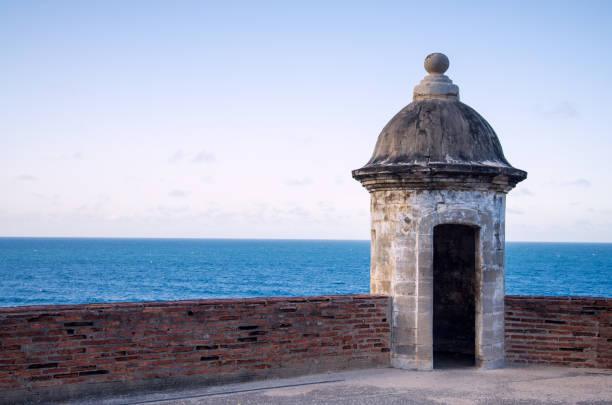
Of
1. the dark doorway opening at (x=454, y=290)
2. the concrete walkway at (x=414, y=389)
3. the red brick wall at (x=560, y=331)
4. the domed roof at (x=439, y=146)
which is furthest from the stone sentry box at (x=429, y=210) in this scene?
the dark doorway opening at (x=454, y=290)

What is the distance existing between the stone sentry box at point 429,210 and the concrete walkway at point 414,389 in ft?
1.55

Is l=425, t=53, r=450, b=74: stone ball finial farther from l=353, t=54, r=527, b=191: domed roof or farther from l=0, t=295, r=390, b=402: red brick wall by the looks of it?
l=0, t=295, r=390, b=402: red brick wall

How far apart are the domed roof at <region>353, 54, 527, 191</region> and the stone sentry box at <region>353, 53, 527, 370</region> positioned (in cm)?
1

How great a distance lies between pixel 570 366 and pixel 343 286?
49.1 meters

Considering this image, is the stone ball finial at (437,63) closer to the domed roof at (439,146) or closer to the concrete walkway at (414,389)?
the domed roof at (439,146)

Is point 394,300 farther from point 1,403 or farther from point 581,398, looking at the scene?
point 1,403

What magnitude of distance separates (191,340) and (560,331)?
488 cm

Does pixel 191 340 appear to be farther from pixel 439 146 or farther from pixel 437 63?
pixel 437 63

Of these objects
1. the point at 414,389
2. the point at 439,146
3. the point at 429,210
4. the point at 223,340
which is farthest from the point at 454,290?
the point at 223,340

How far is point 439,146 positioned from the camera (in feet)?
25.5

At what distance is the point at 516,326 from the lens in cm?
809

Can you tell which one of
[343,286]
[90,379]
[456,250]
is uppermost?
[456,250]

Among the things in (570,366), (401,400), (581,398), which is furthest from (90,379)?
(570,366)

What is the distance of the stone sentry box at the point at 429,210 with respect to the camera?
765 centimetres
